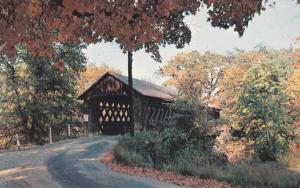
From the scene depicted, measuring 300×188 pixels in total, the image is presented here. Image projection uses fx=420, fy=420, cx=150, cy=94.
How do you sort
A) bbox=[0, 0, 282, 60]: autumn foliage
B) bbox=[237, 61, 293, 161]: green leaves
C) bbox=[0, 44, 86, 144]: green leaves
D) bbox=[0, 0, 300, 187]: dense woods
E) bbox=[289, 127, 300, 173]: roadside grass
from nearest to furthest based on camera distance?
1. bbox=[0, 0, 282, 60]: autumn foliage
2. bbox=[0, 0, 300, 187]: dense woods
3. bbox=[289, 127, 300, 173]: roadside grass
4. bbox=[237, 61, 293, 161]: green leaves
5. bbox=[0, 44, 86, 144]: green leaves

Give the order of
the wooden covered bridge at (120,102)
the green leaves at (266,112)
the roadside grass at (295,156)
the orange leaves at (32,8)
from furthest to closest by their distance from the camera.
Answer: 1. the wooden covered bridge at (120,102)
2. the green leaves at (266,112)
3. the roadside grass at (295,156)
4. the orange leaves at (32,8)

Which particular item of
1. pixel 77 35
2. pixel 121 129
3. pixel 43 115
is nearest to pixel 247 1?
pixel 77 35

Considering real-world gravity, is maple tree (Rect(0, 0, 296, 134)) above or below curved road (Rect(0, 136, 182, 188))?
above

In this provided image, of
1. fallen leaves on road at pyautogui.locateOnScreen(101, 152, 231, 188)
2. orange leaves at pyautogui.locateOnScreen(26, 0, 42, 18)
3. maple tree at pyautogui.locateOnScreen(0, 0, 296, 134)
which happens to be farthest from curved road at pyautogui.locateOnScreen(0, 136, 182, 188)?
orange leaves at pyautogui.locateOnScreen(26, 0, 42, 18)

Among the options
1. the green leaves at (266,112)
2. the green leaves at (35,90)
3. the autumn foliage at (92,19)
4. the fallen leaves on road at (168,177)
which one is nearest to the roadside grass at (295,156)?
the green leaves at (266,112)

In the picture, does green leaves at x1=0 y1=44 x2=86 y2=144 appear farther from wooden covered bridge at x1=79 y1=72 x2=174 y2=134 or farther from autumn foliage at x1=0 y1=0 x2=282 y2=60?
autumn foliage at x1=0 y1=0 x2=282 y2=60

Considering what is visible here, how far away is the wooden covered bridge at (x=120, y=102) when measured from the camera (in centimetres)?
3838

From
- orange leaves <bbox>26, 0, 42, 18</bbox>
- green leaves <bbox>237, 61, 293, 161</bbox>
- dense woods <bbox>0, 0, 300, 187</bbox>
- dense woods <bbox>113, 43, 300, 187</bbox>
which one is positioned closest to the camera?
orange leaves <bbox>26, 0, 42, 18</bbox>

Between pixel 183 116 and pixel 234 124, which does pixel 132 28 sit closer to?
pixel 183 116

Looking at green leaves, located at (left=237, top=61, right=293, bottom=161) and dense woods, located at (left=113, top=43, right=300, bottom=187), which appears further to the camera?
green leaves, located at (left=237, top=61, right=293, bottom=161)

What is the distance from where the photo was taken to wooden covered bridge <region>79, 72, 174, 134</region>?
1511 inches

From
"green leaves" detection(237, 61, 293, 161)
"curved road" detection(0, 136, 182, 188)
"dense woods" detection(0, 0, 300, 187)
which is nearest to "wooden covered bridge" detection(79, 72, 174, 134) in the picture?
"dense woods" detection(0, 0, 300, 187)

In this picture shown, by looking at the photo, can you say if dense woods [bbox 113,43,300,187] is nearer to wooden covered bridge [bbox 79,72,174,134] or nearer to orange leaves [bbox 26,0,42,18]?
wooden covered bridge [bbox 79,72,174,134]

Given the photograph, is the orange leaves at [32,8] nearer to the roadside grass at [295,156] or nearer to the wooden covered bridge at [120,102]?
the roadside grass at [295,156]
